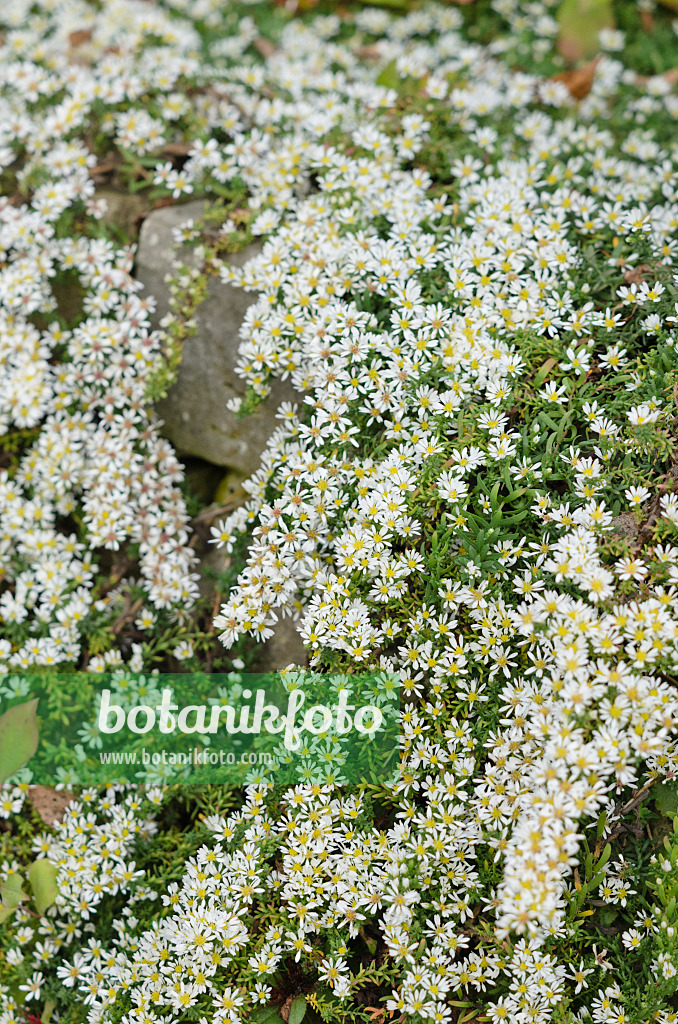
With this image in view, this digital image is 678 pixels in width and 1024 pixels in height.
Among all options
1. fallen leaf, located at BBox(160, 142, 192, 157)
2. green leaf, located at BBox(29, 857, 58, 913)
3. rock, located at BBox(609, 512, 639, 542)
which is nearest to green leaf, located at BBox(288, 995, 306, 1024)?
green leaf, located at BBox(29, 857, 58, 913)

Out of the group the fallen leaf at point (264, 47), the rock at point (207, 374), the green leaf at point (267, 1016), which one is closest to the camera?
the green leaf at point (267, 1016)

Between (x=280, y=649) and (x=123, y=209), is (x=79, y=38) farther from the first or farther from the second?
(x=280, y=649)

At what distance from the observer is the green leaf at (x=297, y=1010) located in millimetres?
2472

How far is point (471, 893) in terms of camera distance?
2424 millimetres

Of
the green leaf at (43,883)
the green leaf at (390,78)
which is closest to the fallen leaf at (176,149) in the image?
the green leaf at (390,78)

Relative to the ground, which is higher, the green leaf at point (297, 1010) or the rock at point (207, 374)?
the rock at point (207, 374)

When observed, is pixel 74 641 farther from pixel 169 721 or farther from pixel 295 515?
pixel 295 515

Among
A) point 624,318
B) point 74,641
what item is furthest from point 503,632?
point 74,641

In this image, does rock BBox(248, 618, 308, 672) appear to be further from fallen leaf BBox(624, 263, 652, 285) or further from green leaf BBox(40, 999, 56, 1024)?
fallen leaf BBox(624, 263, 652, 285)

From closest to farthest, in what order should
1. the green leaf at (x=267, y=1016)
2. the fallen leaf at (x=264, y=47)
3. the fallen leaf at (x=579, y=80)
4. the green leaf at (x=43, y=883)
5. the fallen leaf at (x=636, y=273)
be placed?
the green leaf at (x=267, y=1016)
the green leaf at (x=43, y=883)
the fallen leaf at (x=636, y=273)
the fallen leaf at (x=579, y=80)
the fallen leaf at (x=264, y=47)

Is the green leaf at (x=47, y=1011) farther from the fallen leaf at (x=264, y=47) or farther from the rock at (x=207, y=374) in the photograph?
the fallen leaf at (x=264, y=47)

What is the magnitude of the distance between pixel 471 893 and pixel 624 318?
2153mm

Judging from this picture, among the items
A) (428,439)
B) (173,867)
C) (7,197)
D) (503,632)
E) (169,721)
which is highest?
(7,197)

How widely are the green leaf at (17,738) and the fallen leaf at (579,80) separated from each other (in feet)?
14.8
